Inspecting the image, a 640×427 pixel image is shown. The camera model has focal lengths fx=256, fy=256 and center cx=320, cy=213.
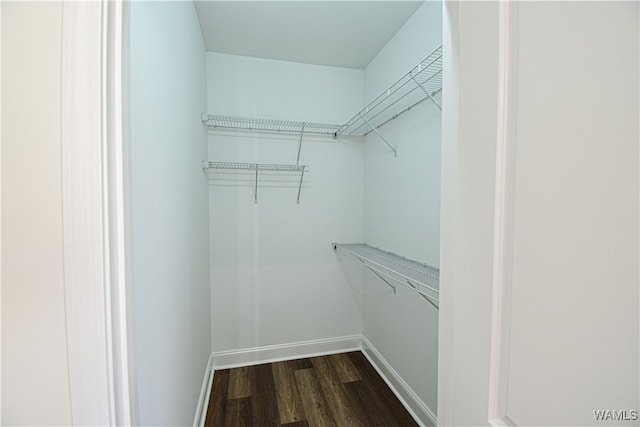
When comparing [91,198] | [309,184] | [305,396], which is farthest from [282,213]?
[91,198]

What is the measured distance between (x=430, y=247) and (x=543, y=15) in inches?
47.9

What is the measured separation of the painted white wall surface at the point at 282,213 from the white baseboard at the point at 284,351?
0.05 meters

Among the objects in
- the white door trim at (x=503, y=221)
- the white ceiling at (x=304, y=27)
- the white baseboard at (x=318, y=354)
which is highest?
the white ceiling at (x=304, y=27)

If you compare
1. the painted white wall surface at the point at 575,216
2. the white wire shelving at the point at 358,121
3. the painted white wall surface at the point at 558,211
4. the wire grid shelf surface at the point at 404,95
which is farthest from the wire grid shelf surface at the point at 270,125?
the painted white wall surface at the point at 575,216

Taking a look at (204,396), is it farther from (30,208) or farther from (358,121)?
(358,121)

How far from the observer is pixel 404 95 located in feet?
5.01

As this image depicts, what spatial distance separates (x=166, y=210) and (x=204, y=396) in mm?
1415

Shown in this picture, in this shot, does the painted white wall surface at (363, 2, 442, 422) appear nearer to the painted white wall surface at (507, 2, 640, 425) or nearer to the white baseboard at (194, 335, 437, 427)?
the white baseboard at (194, 335, 437, 427)

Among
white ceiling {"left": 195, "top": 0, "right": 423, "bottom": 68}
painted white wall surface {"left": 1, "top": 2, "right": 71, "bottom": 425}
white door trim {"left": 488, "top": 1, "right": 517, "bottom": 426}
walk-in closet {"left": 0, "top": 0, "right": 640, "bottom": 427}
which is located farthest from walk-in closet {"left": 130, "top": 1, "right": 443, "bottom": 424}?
white door trim {"left": 488, "top": 1, "right": 517, "bottom": 426}

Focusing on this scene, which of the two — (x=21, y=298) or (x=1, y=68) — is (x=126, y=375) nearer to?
(x=21, y=298)

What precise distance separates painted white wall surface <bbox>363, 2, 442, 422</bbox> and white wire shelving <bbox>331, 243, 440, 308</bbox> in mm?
58

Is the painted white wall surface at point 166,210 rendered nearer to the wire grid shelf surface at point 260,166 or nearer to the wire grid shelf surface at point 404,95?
the wire grid shelf surface at point 260,166

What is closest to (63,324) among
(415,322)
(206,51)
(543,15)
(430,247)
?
(543,15)

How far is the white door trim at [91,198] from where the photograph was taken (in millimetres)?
445
